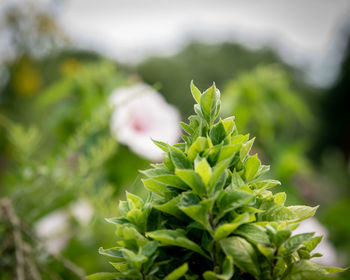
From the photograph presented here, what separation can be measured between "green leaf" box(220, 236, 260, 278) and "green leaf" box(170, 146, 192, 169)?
0.20 ft

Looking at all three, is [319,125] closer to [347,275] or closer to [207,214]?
[347,275]

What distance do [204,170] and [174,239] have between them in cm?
5

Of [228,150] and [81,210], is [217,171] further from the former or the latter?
[81,210]

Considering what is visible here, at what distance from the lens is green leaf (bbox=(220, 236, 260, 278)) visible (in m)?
0.26

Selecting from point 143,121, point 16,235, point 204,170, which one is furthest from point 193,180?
point 143,121

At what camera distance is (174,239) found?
0.26 m

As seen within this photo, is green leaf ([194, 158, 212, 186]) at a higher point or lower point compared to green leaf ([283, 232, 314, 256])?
higher

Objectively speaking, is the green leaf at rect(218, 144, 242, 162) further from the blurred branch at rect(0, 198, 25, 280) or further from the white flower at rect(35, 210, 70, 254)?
the white flower at rect(35, 210, 70, 254)

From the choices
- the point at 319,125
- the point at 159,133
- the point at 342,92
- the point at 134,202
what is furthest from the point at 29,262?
the point at 342,92

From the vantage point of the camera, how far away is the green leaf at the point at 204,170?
255mm

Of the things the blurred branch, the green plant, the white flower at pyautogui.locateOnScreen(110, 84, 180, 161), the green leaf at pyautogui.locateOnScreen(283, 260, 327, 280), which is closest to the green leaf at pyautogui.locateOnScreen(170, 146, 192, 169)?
the green plant

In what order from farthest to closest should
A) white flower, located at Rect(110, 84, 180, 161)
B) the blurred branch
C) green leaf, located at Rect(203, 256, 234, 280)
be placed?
white flower, located at Rect(110, 84, 180, 161), the blurred branch, green leaf, located at Rect(203, 256, 234, 280)

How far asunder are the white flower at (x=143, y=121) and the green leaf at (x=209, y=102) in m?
0.60

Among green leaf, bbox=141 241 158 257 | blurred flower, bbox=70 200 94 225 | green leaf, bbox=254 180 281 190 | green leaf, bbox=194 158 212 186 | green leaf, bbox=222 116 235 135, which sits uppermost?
blurred flower, bbox=70 200 94 225
